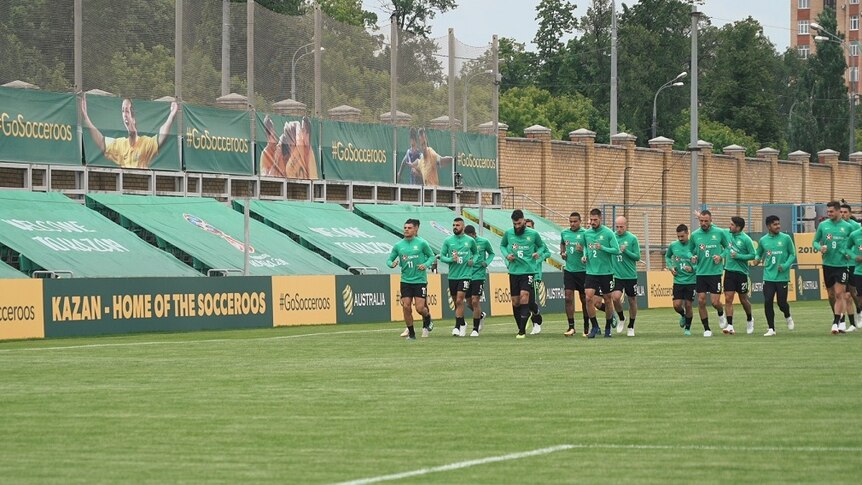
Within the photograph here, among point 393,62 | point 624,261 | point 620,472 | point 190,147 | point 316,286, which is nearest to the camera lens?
point 620,472

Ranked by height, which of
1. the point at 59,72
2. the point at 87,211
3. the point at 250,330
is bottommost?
the point at 250,330

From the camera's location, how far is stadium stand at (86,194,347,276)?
38281mm

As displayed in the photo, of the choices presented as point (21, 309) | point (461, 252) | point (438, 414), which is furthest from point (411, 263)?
point (438, 414)

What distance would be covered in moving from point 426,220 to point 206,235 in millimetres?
11385

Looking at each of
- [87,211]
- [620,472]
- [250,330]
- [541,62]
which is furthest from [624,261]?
[541,62]

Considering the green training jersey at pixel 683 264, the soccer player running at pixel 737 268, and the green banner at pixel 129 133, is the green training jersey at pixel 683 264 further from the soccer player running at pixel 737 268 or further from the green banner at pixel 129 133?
the green banner at pixel 129 133

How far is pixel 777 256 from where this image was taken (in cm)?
2794

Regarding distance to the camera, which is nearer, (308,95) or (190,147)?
(190,147)

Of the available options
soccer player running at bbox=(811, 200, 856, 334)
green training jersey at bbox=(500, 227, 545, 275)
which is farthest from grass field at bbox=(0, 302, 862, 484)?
soccer player running at bbox=(811, 200, 856, 334)

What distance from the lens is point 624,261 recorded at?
28.5 metres

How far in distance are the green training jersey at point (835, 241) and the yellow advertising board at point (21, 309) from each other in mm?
13519

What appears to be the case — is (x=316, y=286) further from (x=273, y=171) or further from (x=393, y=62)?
(x=393, y=62)

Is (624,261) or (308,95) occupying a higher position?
(308,95)

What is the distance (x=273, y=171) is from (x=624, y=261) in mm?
19106
